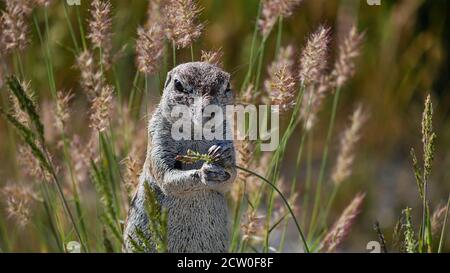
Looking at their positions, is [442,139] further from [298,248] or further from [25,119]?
[25,119]

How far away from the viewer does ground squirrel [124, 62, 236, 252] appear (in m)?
2.15

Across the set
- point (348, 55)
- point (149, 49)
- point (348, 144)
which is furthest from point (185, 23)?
point (348, 144)

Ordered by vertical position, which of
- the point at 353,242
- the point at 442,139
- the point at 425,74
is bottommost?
the point at 353,242

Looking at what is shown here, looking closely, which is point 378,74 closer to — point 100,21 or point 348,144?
point 348,144

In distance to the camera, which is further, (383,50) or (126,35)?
(383,50)

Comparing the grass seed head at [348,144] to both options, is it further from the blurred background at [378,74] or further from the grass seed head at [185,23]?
the blurred background at [378,74]

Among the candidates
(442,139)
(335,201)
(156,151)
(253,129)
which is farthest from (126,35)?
(156,151)

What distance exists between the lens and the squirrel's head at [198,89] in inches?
84.0

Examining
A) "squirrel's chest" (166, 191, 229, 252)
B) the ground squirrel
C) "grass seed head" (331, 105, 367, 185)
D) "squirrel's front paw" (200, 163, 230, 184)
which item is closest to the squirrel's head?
the ground squirrel

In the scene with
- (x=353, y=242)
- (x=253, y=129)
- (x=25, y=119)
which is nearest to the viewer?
(x=25, y=119)

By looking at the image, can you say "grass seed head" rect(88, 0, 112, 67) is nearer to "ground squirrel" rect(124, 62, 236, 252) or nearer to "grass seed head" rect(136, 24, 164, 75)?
"grass seed head" rect(136, 24, 164, 75)

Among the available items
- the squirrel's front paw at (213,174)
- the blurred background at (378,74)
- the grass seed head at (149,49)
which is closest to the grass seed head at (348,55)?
the grass seed head at (149,49)

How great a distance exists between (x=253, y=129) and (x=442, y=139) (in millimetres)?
2408
